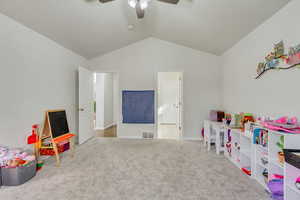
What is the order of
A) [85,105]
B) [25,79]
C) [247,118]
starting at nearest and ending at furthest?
[25,79], [247,118], [85,105]

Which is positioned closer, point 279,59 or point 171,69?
point 279,59

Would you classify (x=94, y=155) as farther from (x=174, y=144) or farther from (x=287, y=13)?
(x=287, y=13)

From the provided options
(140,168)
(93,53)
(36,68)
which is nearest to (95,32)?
(93,53)

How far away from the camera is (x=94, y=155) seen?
297 centimetres

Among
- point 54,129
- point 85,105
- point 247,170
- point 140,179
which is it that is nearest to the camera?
point 140,179

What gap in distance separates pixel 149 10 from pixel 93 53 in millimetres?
2015

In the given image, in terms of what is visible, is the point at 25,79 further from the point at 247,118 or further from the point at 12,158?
the point at 247,118

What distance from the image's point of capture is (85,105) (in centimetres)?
382

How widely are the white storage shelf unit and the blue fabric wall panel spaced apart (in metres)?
2.02

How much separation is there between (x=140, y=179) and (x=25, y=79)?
7.87 feet

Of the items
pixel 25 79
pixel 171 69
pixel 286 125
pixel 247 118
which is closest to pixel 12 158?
pixel 25 79

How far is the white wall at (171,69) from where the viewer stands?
4.11m

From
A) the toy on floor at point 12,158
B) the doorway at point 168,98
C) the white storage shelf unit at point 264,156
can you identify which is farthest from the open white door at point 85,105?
the white storage shelf unit at point 264,156

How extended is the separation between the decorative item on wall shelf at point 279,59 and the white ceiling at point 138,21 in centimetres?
57
